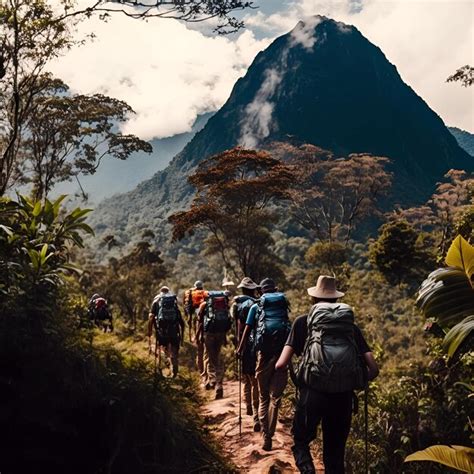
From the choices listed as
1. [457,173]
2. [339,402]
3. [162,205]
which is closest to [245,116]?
[162,205]

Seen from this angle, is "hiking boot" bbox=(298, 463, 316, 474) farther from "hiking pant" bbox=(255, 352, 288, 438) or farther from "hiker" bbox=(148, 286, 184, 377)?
"hiker" bbox=(148, 286, 184, 377)

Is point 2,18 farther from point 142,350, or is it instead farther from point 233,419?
point 233,419

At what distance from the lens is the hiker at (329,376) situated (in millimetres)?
3443

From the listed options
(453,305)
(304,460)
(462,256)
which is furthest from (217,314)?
(462,256)

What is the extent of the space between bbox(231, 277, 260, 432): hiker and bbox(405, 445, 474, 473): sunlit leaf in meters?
3.04

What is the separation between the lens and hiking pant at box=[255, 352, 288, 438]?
5285 millimetres

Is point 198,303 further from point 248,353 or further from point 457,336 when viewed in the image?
point 457,336

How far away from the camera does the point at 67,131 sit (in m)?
24.5

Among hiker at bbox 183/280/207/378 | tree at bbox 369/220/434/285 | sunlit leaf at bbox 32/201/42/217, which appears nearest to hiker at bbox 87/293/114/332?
hiker at bbox 183/280/207/378

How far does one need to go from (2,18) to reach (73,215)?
8022 millimetres

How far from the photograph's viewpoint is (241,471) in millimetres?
4754

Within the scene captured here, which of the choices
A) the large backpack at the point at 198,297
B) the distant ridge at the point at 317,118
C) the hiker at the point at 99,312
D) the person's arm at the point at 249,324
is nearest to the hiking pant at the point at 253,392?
the person's arm at the point at 249,324

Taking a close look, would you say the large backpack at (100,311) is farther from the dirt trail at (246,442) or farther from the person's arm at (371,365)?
the person's arm at (371,365)

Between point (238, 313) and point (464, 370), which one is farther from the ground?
point (238, 313)
